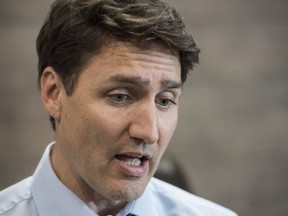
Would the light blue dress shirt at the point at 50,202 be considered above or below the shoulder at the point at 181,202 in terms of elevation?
above

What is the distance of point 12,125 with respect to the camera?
3096 millimetres

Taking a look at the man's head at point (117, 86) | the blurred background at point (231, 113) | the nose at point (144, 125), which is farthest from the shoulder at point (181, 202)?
the blurred background at point (231, 113)

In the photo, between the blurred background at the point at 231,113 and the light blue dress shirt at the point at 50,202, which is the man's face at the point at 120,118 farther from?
the blurred background at the point at 231,113


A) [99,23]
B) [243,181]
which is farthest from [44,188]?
[243,181]

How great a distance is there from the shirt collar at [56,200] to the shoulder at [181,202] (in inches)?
5.4

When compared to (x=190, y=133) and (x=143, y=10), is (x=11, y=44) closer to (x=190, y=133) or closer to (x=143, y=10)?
(x=190, y=133)

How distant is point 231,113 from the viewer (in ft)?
10.5

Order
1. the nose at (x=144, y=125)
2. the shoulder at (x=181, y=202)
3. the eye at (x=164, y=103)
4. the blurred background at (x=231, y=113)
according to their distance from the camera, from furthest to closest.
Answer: the blurred background at (x=231, y=113), the shoulder at (x=181, y=202), the eye at (x=164, y=103), the nose at (x=144, y=125)

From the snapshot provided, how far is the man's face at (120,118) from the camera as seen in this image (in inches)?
59.5

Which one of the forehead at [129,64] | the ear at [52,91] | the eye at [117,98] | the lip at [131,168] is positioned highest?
the forehead at [129,64]

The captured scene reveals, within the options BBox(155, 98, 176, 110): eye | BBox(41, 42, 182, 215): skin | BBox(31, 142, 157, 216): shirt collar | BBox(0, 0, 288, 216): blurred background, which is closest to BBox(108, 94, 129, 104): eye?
BBox(41, 42, 182, 215): skin

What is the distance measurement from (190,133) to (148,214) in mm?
1488

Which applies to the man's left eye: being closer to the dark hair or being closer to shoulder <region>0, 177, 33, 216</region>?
the dark hair

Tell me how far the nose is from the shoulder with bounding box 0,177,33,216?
43cm
